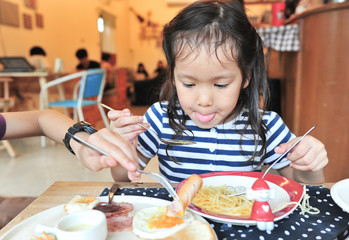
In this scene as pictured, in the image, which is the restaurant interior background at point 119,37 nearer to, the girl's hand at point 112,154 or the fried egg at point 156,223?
the girl's hand at point 112,154

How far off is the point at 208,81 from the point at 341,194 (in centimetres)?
49

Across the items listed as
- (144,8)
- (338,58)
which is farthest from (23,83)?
(144,8)

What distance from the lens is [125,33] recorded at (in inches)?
444

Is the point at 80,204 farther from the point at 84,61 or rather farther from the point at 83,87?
the point at 84,61

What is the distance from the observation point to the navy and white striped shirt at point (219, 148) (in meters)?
1.17

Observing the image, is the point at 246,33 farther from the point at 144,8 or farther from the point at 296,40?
the point at 144,8

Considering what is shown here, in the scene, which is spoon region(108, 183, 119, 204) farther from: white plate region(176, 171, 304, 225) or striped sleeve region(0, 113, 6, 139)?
striped sleeve region(0, 113, 6, 139)

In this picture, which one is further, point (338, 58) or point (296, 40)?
point (296, 40)

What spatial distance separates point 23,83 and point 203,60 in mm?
4471

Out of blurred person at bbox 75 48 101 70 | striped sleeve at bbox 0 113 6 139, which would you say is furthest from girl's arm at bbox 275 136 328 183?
blurred person at bbox 75 48 101 70

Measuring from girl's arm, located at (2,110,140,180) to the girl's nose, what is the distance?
0.26 metres

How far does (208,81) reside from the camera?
875 mm

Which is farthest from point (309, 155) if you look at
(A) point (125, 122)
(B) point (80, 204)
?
(B) point (80, 204)

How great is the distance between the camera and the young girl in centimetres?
89
